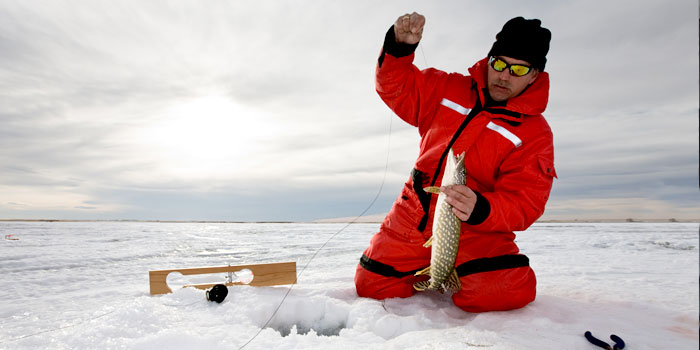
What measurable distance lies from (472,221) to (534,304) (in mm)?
961

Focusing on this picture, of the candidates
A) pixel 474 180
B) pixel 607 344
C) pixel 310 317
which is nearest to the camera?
pixel 607 344

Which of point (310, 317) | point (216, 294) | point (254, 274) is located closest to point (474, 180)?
point (310, 317)

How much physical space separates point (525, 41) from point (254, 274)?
9.60ft

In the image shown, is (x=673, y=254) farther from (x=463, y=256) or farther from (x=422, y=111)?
(x=422, y=111)

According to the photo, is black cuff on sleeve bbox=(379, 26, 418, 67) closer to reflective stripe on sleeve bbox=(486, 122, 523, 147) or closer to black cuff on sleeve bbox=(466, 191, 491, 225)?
reflective stripe on sleeve bbox=(486, 122, 523, 147)

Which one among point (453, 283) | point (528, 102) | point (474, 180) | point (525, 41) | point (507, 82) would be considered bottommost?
point (453, 283)

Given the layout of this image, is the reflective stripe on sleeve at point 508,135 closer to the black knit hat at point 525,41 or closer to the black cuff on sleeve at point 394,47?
the black knit hat at point 525,41

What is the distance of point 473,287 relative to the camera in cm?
280

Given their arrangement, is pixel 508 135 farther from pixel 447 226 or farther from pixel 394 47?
pixel 394 47

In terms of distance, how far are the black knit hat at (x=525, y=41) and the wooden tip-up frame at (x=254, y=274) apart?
8.27 feet

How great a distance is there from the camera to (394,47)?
2828 millimetres

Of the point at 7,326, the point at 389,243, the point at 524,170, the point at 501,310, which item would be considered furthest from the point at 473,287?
the point at 7,326

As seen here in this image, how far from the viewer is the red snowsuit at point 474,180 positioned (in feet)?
9.00

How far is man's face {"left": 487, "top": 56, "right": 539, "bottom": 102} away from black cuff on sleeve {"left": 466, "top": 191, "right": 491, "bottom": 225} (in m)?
0.88
